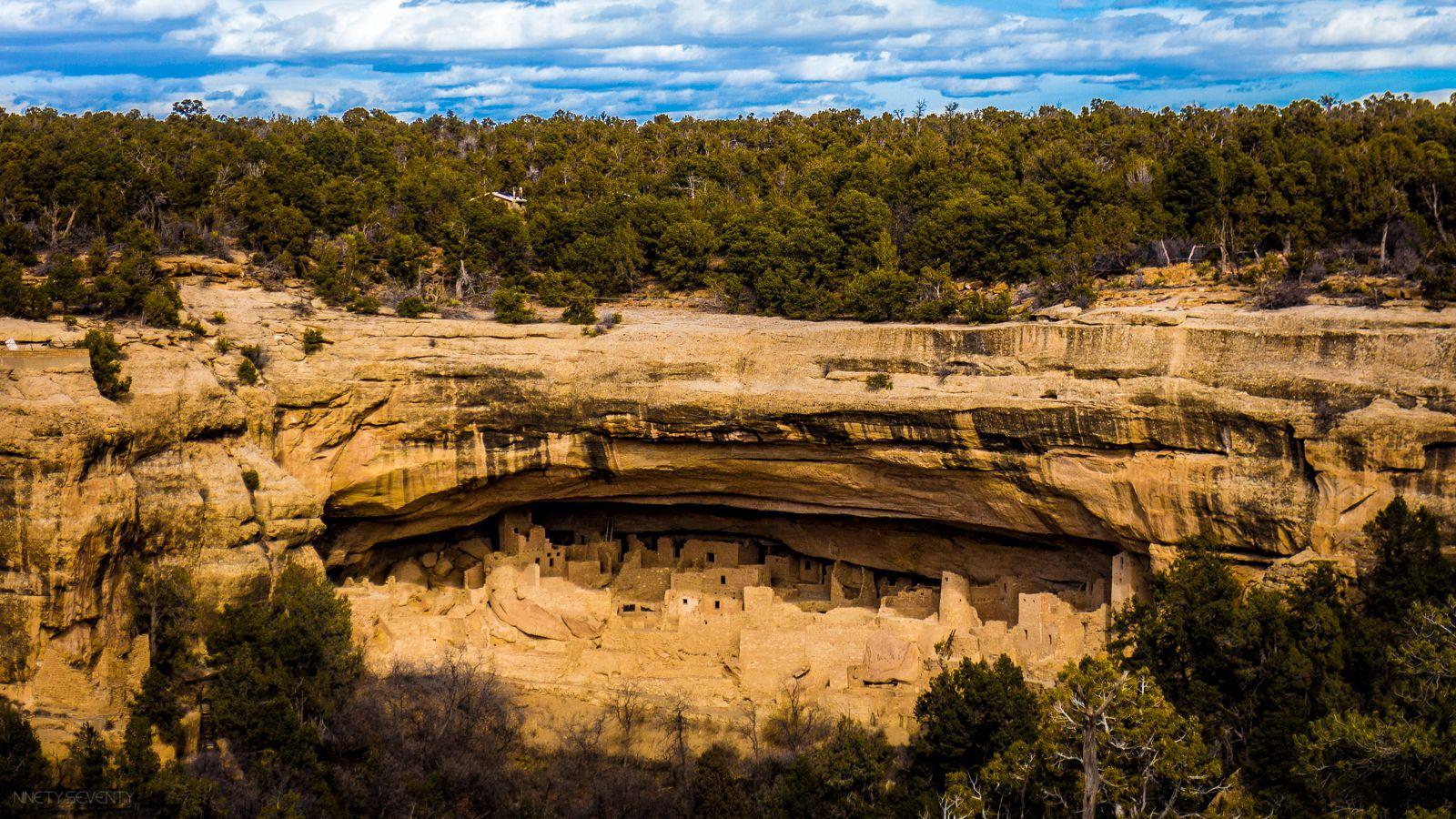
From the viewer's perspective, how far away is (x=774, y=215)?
32500 millimetres

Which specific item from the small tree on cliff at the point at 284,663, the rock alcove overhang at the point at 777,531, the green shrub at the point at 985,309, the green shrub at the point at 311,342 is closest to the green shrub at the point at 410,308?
the green shrub at the point at 311,342

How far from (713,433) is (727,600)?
2948 mm

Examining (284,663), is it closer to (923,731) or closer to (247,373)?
(247,373)

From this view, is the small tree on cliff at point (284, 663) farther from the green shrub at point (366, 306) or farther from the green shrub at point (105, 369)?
the green shrub at point (366, 306)

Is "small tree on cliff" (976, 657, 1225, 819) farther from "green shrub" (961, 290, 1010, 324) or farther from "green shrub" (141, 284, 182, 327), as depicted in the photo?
"green shrub" (141, 284, 182, 327)

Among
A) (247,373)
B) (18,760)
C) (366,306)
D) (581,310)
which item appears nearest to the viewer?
(18,760)

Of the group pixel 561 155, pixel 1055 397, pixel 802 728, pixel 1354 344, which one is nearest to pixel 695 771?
pixel 802 728

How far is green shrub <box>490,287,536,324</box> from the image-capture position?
1110 inches

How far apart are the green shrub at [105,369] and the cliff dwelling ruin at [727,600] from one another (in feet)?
17.1

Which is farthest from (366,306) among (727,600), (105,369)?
(727,600)

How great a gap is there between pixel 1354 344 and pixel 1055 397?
437 cm

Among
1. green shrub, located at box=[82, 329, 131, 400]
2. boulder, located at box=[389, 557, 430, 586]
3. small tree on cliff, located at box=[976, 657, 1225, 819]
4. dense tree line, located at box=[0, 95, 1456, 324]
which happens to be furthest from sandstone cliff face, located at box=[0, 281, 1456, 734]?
small tree on cliff, located at box=[976, 657, 1225, 819]

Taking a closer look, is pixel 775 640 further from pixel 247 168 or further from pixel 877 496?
pixel 247 168

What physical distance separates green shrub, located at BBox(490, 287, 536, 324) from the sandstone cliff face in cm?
122
